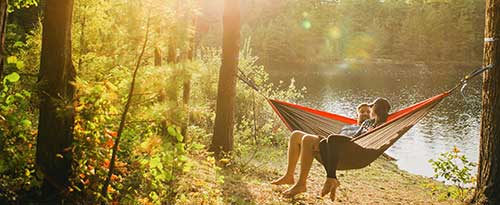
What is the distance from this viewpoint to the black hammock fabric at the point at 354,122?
3229 millimetres

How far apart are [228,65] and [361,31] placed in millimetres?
34553

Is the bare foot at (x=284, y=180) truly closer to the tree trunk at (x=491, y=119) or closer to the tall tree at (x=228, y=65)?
the tall tree at (x=228, y=65)

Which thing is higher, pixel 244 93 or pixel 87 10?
pixel 87 10

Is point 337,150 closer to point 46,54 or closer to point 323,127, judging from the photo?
point 323,127

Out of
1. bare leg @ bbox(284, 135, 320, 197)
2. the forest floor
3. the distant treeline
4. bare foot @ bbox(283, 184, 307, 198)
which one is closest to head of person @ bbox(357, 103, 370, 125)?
the forest floor

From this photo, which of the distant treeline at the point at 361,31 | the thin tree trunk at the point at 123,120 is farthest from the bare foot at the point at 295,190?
the distant treeline at the point at 361,31

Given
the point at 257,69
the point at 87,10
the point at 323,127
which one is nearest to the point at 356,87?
the point at 257,69

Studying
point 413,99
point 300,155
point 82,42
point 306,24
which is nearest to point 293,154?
point 300,155

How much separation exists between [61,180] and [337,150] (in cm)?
174

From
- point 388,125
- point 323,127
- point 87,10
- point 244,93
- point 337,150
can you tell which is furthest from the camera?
point 244,93

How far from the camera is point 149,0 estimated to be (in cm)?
210

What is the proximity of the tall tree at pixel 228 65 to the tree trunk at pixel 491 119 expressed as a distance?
Answer: 6.66ft

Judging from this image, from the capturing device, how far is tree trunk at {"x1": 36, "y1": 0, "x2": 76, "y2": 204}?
6.86ft

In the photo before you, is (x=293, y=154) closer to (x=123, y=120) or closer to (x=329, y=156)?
(x=329, y=156)
